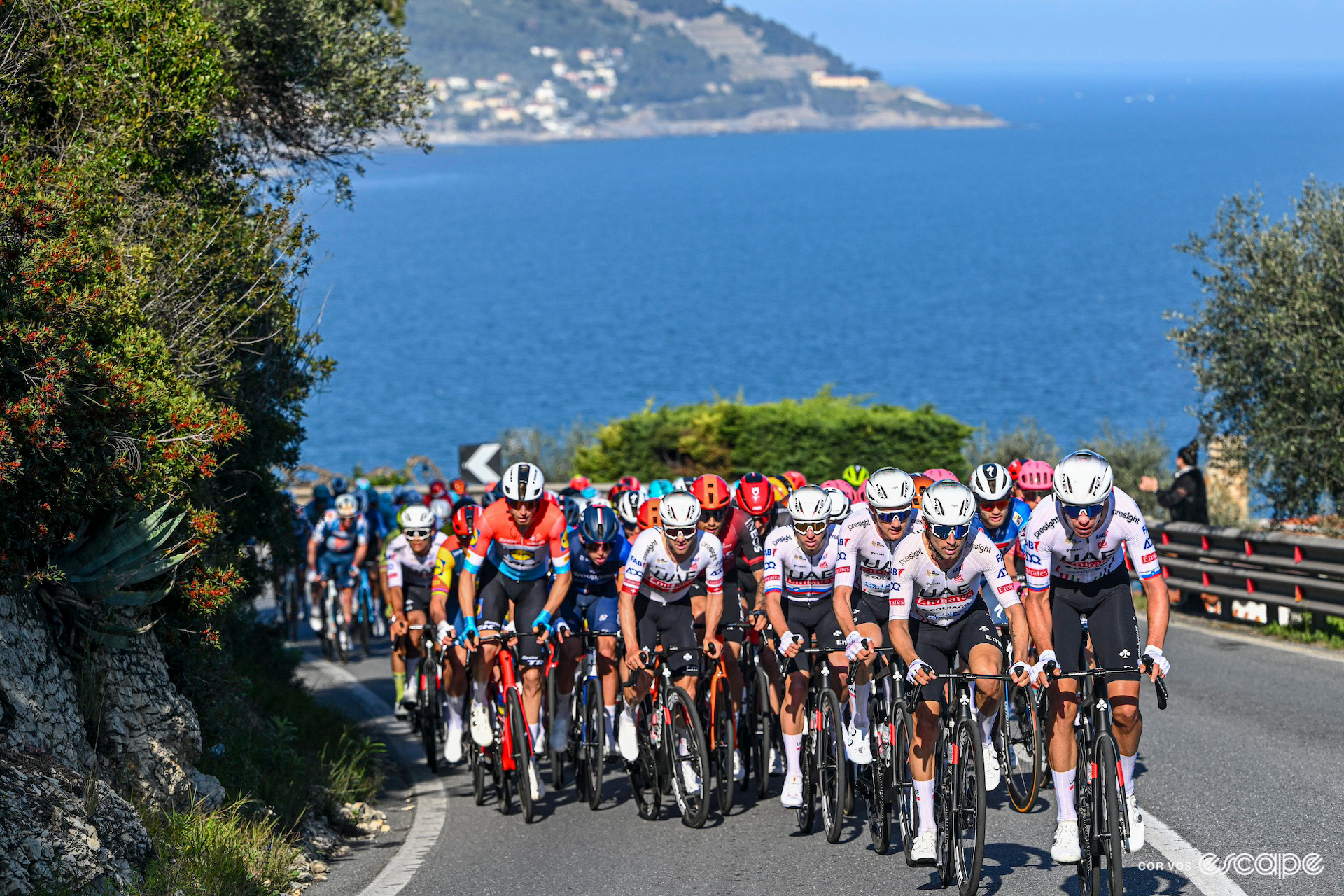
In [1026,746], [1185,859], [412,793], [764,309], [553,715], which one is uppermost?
[764,309]

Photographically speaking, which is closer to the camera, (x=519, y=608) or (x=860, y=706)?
(x=860, y=706)

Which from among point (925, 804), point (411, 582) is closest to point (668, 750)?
point (925, 804)

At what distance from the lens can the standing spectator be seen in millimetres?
17562

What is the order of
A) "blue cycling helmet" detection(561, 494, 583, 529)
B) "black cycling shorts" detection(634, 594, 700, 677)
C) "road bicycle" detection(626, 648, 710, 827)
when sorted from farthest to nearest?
"blue cycling helmet" detection(561, 494, 583, 529) → "black cycling shorts" detection(634, 594, 700, 677) → "road bicycle" detection(626, 648, 710, 827)

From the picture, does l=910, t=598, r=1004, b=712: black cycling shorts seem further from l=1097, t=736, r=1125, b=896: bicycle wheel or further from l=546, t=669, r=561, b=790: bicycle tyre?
l=546, t=669, r=561, b=790: bicycle tyre

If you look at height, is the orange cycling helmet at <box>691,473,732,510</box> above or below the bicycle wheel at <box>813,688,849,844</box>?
above

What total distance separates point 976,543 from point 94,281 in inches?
213

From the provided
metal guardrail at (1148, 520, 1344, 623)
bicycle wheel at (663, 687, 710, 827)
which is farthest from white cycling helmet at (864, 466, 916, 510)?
metal guardrail at (1148, 520, 1344, 623)

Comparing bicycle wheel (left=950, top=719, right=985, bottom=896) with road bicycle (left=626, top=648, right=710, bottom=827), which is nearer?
bicycle wheel (left=950, top=719, right=985, bottom=896)

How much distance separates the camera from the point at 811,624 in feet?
32.2

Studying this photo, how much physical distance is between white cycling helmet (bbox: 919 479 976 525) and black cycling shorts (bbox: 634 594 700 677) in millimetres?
2410

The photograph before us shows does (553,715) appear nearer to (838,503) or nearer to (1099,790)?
(838,503)

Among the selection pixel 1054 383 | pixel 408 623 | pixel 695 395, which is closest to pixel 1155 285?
pixel 1054 383

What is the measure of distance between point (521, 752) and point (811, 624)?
219 cm
